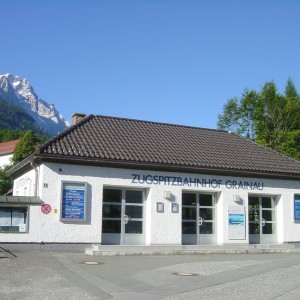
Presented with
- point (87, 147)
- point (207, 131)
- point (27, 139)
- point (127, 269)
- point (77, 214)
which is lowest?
point (127, 269)

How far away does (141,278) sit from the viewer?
1195cm

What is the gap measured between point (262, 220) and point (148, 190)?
6.12 m

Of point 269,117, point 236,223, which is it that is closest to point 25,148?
point 269,117

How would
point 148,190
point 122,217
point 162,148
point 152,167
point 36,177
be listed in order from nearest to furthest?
point 36,177, point 122,217, point 152,167, point 148,190, point 162,148

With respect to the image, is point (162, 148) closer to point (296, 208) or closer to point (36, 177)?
point (36, 177)

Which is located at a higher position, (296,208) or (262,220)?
(296,208)

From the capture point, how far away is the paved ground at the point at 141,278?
9.73 meters

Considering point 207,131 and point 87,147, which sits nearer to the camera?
point 87,147

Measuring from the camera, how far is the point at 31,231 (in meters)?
17.5

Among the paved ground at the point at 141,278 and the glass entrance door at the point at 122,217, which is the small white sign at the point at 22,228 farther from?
the glass entrance door at the point at 122,217

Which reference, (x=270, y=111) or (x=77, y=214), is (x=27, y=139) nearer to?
(x=270, y=111)

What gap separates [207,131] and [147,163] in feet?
22.4

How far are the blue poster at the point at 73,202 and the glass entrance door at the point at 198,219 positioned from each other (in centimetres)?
477

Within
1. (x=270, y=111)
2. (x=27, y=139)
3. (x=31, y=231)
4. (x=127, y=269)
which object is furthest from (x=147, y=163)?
(x=27, y=139)
